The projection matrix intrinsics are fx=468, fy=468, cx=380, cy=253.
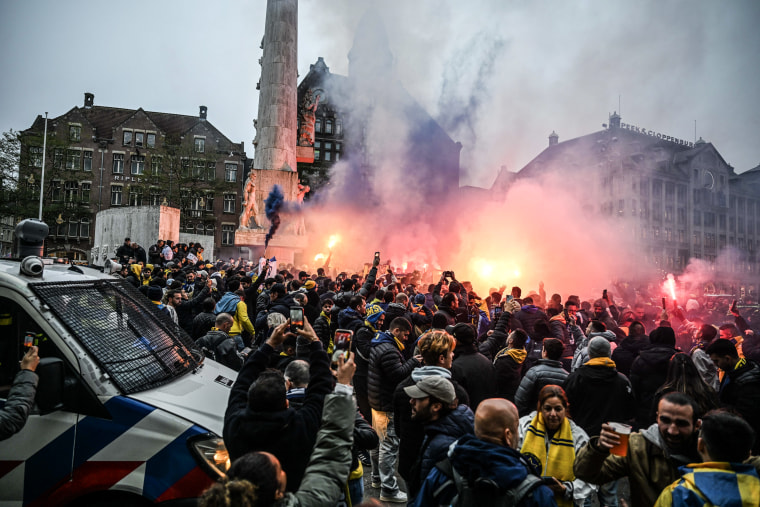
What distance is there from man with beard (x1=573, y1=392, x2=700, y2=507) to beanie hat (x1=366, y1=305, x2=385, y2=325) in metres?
3.45

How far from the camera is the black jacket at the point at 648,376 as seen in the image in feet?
15.0

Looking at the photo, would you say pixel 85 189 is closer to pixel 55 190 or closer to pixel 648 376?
pixel 55 190

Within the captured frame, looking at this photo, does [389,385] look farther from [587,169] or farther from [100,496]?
[587,169]

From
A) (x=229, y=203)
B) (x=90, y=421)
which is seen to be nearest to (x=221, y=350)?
(x=90, y=421)

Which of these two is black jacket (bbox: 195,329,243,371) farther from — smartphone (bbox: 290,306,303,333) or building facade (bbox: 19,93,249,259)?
building facade (bbox: 19,93,249,259)

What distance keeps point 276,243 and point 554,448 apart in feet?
64.1

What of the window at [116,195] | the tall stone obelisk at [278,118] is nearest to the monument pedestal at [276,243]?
the tall stone obelisk at [278,118]

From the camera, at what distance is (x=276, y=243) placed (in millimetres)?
21531

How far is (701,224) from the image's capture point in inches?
1935

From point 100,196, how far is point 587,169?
42.3 m

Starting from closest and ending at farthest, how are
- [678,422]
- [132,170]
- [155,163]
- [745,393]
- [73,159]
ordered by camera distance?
[678,422]
[745,393]
[155,163]
[73,159]
[132,170]

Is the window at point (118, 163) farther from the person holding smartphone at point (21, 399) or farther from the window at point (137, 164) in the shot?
the person holding smartphone at point (21, 399)

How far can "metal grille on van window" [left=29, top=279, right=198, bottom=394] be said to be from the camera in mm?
2873

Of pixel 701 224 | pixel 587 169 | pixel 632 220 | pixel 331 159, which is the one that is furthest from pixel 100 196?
pixel 701 224
